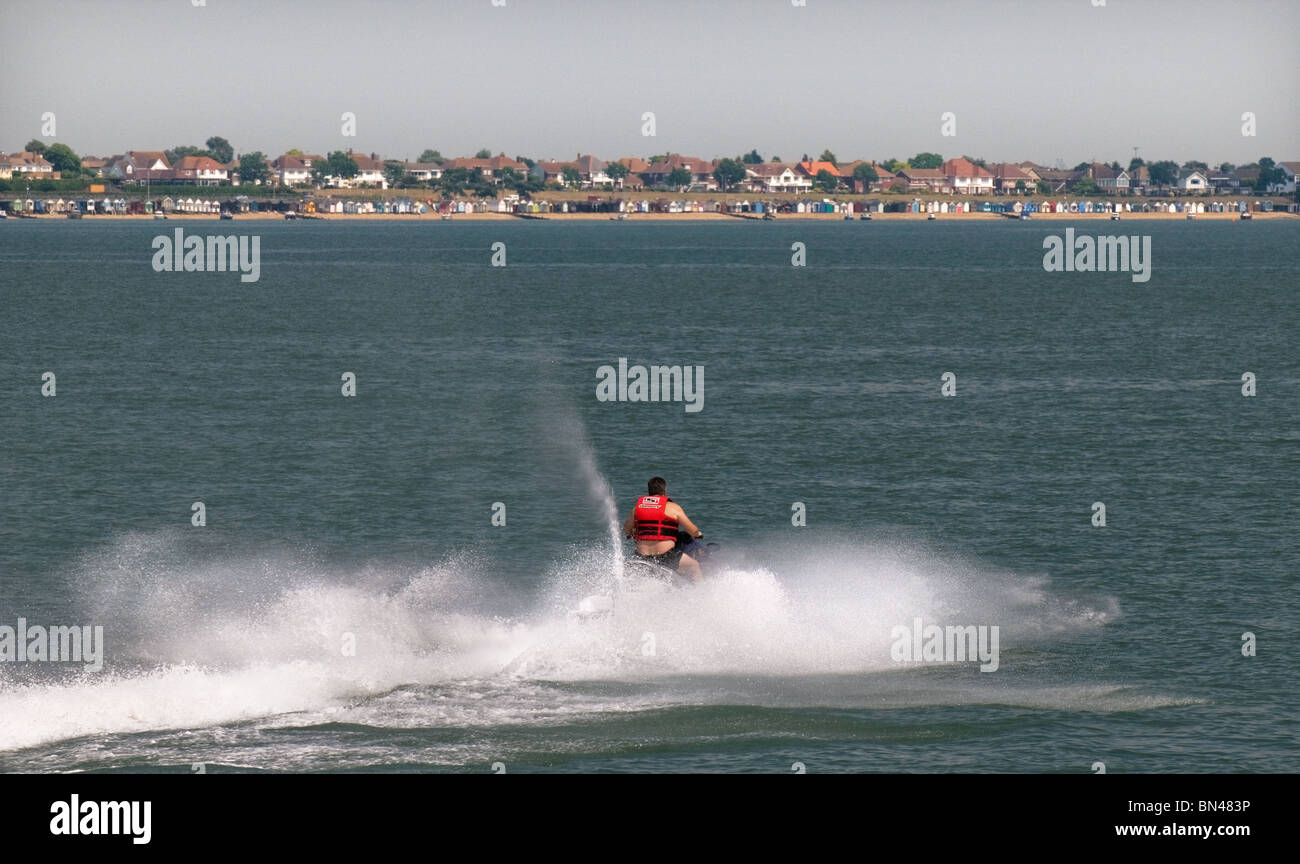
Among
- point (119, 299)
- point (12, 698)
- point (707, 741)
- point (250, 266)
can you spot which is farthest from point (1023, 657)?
point (250, 266)

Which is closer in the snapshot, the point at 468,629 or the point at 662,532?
the point at 662,532

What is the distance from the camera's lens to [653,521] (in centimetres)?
2716

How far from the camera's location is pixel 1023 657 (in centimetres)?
2848


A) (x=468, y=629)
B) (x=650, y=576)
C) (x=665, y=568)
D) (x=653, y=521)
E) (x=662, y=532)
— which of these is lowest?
(x=468, y=629)

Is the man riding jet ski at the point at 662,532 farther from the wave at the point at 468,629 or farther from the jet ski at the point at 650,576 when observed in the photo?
the wave at the point at 468,629

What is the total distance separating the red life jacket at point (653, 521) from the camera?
2712 cm

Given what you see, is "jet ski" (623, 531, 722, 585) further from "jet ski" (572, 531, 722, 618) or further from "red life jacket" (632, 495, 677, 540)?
"red life jacket" (632, 495, 677, 540)

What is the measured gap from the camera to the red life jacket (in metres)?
27.1

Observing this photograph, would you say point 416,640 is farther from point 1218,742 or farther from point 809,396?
point 809,396

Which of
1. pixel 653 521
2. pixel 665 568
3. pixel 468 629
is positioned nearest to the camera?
pixel 653 521

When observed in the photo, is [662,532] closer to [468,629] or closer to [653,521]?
[653,521]

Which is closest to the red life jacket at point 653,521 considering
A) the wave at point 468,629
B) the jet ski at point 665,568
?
the jet ski at point 665,568

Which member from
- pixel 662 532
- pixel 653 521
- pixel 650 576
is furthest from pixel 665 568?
pixel 653 521
